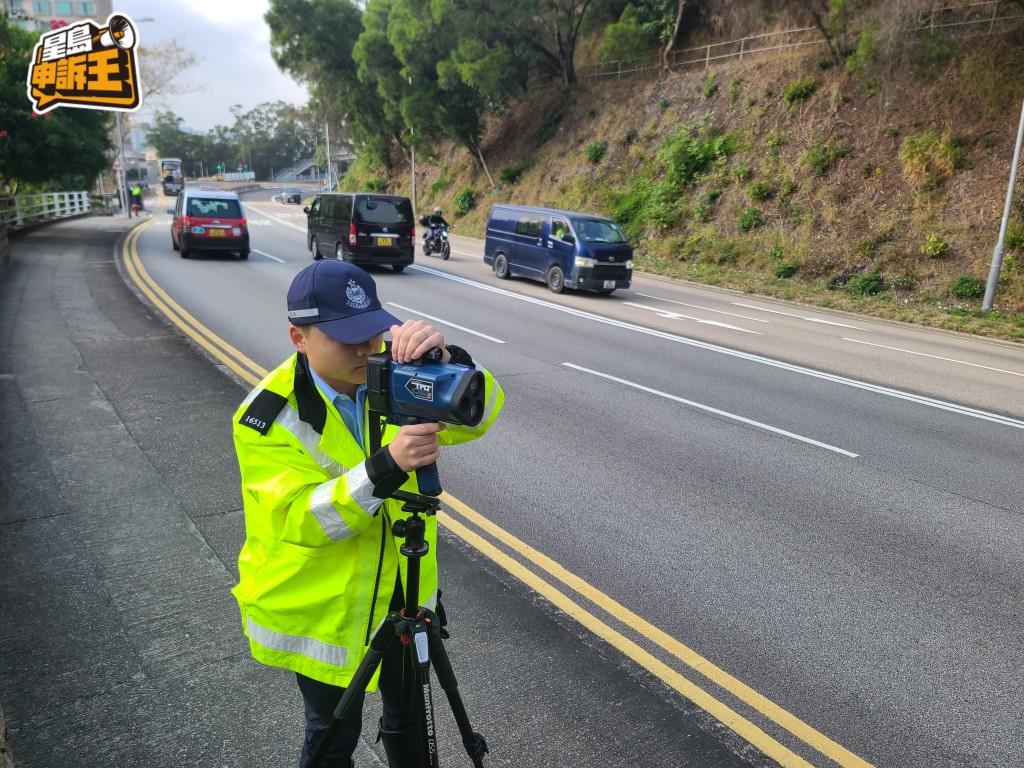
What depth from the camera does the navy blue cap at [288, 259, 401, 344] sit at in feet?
7.23

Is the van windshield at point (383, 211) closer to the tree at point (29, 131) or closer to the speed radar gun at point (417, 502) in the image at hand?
the tree at point (29, 131)

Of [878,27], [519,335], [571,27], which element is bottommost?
[519,335]

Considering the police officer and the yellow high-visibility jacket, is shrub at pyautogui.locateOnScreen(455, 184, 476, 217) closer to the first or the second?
the police officer

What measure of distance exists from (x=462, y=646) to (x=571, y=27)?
3687 centimetres

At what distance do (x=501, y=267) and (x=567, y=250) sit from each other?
9.57ft

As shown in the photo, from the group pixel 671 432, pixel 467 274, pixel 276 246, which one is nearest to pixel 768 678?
pixel 671 432

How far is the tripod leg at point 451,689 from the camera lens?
2.26 meters

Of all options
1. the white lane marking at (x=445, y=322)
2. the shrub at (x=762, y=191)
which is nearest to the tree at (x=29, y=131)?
the white lane marking at (x=445, y=322)

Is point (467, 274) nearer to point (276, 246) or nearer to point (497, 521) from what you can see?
point (276, 246)

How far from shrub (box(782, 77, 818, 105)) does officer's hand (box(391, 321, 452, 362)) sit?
27.1m

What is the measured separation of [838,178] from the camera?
22.5 meters

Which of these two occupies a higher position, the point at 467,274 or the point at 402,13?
the point at 402,13

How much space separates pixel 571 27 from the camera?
1403 inches

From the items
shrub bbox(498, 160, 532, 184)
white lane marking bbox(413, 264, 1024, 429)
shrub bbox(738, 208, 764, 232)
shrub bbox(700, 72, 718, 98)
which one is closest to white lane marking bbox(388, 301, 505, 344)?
white lane marking bbox(413, 264, 1024, 429)
